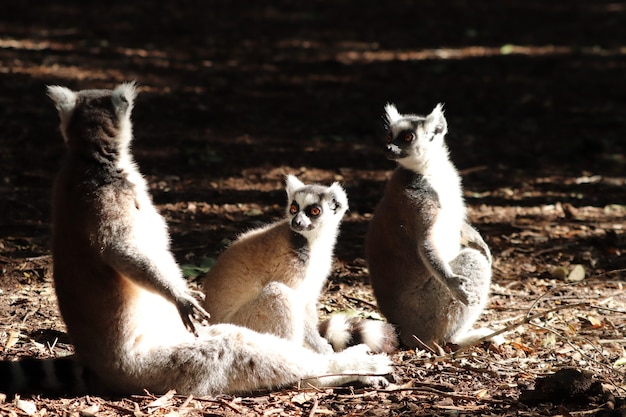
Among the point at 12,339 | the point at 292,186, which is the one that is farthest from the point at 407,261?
the point at 12,339

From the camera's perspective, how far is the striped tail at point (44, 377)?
4.52 metres

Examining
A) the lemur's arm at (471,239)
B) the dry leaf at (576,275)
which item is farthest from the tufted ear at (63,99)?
the dry leaf at (576,275)

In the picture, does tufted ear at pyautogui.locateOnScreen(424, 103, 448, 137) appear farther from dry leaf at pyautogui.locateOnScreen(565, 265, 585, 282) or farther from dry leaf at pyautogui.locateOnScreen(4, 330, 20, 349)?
dry leaf at pyautogui.locateOnScreen(4, 330, 20, 349)

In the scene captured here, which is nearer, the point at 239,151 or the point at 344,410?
the point at 344,410

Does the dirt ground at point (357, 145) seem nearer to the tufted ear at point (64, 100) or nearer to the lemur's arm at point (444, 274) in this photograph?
the lemur's arm at point (444, 274)

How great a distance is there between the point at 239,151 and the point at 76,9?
8470 millimetres

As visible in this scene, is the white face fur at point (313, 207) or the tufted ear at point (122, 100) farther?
the white face fur at point (313, 207)

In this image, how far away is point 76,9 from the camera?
55.2 ft

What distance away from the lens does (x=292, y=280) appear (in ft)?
16.5

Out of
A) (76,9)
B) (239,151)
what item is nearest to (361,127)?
(239,151)

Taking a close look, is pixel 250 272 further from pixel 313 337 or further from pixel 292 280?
pixel 313 337

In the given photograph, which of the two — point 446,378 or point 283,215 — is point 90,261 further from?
point 283,215

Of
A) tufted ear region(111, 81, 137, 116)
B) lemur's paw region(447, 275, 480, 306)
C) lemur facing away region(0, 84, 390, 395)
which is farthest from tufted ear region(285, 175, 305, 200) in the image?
tufted ear region(111, 81, 137, 116)

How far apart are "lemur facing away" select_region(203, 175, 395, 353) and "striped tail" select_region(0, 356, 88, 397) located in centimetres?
89
